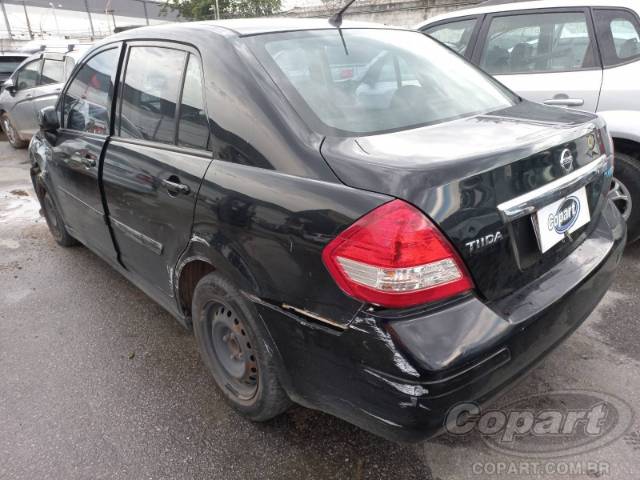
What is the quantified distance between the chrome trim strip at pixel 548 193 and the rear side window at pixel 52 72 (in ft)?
26.5

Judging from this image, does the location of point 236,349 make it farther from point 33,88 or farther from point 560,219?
point 33,88

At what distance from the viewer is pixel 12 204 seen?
562cm

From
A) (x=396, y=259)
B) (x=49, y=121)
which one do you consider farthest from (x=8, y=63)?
(x=396, y=259)

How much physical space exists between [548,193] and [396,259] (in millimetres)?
668

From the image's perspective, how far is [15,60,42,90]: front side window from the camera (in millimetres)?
8045

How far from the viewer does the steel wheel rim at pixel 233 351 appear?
2.03 meters

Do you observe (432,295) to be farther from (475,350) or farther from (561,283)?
(561,283)

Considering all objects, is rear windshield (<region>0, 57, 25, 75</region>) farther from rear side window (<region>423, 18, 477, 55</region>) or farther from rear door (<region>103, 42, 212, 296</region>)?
rear door (<region>103, 42, 212, 296</region>)

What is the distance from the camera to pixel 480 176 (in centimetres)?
147

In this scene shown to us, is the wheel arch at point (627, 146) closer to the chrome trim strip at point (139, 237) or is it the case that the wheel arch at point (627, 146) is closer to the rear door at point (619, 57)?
the rear door at point (619, 57)

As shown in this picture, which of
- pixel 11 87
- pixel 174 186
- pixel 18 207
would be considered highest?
pixel 174 186

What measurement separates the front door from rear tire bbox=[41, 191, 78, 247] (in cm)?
54

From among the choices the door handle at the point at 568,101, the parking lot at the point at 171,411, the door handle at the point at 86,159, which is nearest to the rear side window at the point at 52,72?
the parking lot at the point at 171,411

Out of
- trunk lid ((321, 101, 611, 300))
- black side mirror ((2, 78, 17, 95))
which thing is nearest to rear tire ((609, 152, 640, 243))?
trunk lid ((321, 101, 611, 300))
